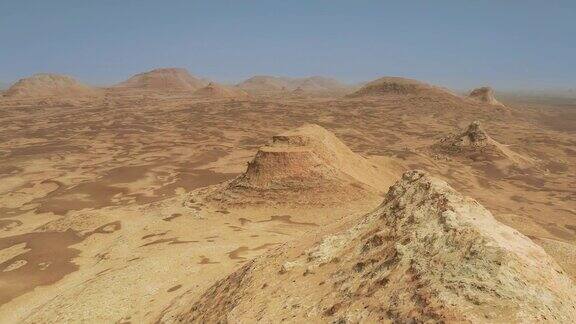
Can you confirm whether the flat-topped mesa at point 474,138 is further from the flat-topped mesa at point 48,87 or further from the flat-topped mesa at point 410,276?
the flat-topped mesa at point 48,87

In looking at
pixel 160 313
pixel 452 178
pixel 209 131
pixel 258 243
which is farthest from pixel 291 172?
pixel 209 131

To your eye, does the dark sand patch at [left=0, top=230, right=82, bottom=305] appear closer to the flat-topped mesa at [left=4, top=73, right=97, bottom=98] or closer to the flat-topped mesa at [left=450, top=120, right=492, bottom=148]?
the flat-topped mesa at [left=450, top=120, right=492, bottom=148]

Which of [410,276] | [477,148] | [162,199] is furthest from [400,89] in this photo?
[410,276]

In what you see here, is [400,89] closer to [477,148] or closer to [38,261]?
[477,148]

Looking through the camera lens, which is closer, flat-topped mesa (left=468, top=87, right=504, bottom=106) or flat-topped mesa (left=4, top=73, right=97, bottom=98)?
flat-topped mesa (left=468, top=87, right=504, bottom=106)

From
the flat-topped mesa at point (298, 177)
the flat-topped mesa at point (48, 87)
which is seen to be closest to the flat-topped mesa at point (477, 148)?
the flat-topped mesa at point (298, 177)

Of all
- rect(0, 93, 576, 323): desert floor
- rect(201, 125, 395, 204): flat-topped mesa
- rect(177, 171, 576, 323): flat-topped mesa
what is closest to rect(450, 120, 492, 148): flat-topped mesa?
rect(0, 93, 576, 323): desert floor

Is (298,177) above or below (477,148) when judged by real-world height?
above
